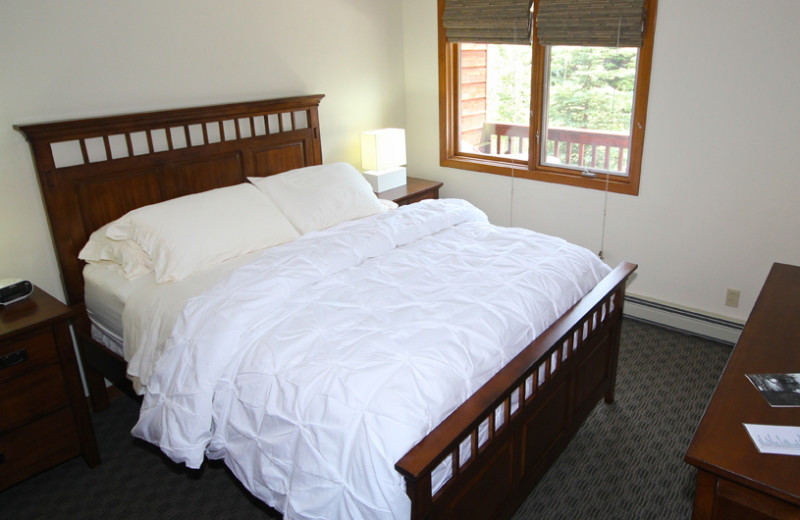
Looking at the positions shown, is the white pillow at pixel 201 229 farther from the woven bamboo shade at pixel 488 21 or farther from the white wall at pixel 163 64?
the woven bamboo shade at pixel 488 21

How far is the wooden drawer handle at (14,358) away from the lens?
2.17 m

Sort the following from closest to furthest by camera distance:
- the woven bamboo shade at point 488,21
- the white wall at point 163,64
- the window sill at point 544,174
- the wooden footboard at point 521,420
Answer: the wooden footboard at point 521,420, the white wall at point 163,64, the window sill at point 544,174, the woven bamboo shade at point 488,21

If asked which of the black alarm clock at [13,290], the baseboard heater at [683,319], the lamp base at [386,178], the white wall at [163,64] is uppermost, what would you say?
the white wall at [163,64]

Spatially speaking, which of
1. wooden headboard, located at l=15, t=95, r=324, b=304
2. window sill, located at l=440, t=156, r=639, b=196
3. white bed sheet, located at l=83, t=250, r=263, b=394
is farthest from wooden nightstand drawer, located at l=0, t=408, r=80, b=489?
window sill, located at l=440, t=156, r=639, b=196

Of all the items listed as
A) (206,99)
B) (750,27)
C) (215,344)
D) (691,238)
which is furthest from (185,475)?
(750,27)

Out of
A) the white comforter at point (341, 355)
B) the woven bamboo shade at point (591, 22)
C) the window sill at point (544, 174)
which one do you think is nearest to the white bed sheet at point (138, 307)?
the white comforter at point (341, 355)

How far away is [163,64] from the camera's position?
2975 millimetres

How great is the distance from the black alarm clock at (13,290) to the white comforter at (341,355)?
79 centimetres

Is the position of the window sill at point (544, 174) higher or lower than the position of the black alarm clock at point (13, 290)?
higher

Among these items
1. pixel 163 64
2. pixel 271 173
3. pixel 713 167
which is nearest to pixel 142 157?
pixel 163 64

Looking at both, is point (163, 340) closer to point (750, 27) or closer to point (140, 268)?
point (140, 268)

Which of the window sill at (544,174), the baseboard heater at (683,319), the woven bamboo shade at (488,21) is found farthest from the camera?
the woven bamboo shade at (488,21)

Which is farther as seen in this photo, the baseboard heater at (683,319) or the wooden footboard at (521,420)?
the baseboard heater at (683,319)

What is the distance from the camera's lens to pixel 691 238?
3301mm
